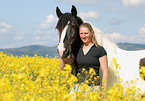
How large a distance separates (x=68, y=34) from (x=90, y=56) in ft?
1.81

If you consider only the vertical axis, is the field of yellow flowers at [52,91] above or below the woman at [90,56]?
below

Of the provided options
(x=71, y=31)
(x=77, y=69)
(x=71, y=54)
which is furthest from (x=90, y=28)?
(x=77, y=69)

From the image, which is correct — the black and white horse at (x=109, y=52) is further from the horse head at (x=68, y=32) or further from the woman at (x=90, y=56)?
the woman at (x=90, y=56)

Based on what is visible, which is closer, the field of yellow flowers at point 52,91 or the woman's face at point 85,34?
the field of yellow flowers at point 52,91

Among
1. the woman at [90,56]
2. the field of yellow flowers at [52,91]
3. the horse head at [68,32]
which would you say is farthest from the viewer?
the woman at [90,56]

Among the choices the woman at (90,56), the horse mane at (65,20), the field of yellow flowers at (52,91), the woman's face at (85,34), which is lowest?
the field of yellow flowers at (52,91)

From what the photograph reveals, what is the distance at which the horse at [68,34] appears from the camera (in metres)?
3.37

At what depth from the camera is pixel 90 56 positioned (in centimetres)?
352

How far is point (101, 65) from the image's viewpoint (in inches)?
→ 137

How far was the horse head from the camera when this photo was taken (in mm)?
3366

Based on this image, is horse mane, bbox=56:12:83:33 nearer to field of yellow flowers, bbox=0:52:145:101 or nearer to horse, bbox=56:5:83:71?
horse, bbox=56:5:83:71

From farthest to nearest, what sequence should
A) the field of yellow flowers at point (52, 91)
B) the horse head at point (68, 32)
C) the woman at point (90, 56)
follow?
the woman at point (90, 56) → the horse head at point (68, 32) → the field of yellow flowers at point (52, 91)

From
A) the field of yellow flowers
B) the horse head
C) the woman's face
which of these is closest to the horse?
the horse head

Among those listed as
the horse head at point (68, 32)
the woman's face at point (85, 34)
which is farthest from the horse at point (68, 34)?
the woman's face at point (85, 34)
